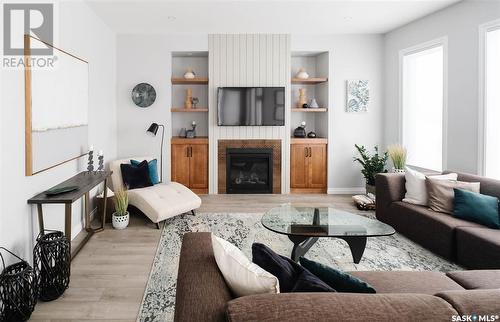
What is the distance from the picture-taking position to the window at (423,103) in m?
4.81

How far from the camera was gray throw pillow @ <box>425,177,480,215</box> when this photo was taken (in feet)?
11.1

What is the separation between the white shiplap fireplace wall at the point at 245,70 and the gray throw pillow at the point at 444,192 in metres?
2.86

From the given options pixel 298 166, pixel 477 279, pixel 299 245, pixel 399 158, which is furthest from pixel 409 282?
pixel 298 166

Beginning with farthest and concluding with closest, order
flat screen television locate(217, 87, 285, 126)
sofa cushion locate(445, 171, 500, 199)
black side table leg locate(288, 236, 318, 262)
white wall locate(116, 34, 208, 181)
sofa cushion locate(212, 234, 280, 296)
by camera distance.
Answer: flat screen television locate(217, 87, 285, 126) → white wall locate(116, 34, 208, 181) → sofa cushion locate(445, 171, 500, 199) → black side table leg locate(288, 236, 318, 262) → sofa cushion locate(212, 234, 280, 296)

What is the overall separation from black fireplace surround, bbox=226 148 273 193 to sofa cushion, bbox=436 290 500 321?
16.2 feet

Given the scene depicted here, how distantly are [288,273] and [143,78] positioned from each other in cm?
521

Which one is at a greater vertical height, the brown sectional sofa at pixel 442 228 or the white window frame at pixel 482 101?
the white window frame at pixel 482 101

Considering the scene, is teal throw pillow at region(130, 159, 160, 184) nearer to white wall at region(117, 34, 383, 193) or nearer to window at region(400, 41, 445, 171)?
white wall at region(117, 34, 383, 193)

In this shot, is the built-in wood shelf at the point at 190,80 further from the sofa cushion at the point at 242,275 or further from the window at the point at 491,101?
the sofa cushion at the point at 242,275

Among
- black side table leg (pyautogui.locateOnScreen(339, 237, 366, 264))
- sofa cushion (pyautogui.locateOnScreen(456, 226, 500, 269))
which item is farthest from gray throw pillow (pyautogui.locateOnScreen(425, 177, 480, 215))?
black side table leg (pyautogui.locateOnScreen(339, 237, 366, 264))

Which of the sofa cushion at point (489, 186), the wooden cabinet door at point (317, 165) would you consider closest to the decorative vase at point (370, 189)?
the wooden cabinet door at point (317, 165)

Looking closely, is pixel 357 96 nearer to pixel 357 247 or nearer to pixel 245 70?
pixel 245 70

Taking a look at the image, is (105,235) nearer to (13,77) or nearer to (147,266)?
(147,266)

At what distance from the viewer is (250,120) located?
5.95 metres
